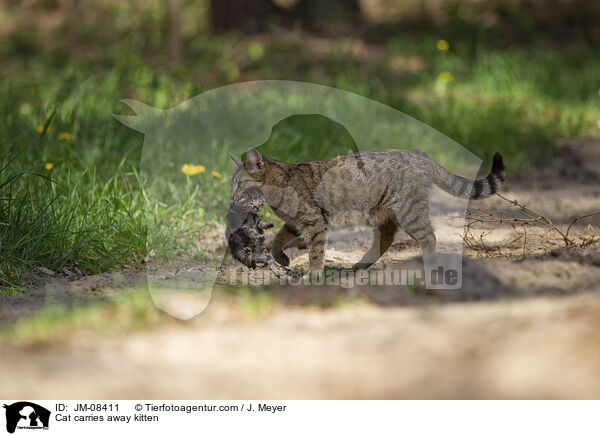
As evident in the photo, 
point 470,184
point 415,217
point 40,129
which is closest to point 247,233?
point 415,217

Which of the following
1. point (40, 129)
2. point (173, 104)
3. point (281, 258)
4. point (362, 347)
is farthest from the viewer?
point (173, 104)

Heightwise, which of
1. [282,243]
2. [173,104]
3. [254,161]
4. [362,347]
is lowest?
[362,347]

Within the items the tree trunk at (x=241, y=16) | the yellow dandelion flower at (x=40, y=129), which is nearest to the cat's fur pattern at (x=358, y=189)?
the yellow dandelion flower at (x=40, y=129)

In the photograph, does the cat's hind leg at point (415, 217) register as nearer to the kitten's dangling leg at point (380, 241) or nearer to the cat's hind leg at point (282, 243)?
A: the kitten's dangling leg at point (380, 241)

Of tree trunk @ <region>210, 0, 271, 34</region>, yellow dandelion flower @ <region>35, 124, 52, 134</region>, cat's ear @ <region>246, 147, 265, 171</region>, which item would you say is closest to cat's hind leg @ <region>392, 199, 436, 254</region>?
cat's ear @ <region>246, 147, 265, 171</region>

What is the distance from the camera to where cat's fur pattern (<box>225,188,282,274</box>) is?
190 inches

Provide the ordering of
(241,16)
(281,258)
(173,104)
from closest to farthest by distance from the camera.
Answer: (281,258) → (173,104) → (241,16)

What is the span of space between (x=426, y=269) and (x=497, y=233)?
4.99 feet

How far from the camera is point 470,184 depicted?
16.0 ft

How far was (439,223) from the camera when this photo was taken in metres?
5.90

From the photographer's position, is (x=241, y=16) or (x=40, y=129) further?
(x=241, y=16)

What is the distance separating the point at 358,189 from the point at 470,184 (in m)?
0.81

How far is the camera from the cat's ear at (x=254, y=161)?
15.4 feet
